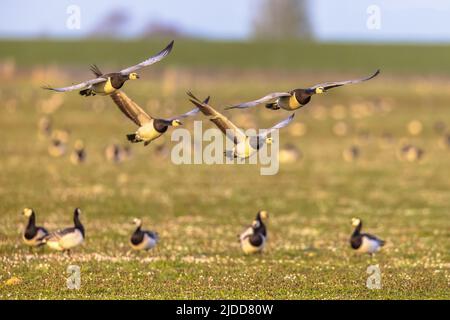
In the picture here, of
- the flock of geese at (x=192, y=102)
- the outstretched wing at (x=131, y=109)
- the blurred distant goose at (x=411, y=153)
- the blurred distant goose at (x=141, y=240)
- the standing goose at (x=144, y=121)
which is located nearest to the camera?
Answer: the flock of geese at (x=192, y=102)

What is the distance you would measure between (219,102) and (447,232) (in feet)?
150

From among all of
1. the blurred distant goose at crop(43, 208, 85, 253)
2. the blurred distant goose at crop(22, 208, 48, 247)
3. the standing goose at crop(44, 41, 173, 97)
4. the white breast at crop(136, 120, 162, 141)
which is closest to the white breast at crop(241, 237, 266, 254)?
the blurred distant goose at crop(43, 208, 85, 253)

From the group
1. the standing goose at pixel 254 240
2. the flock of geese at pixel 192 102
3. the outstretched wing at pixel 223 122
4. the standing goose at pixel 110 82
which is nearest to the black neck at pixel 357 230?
the standing goose at pixel 254 240

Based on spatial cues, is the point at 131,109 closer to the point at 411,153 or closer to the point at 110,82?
the point at 110,82

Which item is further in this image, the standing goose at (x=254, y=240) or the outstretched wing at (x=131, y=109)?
the standing goose at (x=254, y=240)

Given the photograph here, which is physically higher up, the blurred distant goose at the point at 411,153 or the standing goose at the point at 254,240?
the blurred distant goose at the point at 411,153

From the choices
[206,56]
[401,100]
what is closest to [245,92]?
[401,100]

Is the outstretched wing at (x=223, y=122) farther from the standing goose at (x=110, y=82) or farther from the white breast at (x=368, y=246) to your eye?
the white breast at (x=368, y=246)

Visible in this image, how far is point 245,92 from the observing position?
7900 cm

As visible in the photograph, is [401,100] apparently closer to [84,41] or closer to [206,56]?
[206,56]

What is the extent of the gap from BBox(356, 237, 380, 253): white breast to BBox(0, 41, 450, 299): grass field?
18cm

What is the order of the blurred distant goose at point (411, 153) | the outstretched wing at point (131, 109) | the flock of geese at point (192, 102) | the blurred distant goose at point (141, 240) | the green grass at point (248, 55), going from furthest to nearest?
the green grass at point (248, 55) → the blurred distant goose at point (411, 153) → the blurred distant goose at point (141, 240) → the outstretched wing at point (131, 109) → the flock of geese at point (192, 102)

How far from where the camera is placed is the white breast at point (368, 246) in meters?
22.4

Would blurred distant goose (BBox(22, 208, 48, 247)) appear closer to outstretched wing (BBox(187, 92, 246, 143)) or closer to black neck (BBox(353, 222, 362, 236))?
black neck (BBox(353, 222, 362, 236))
